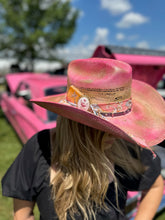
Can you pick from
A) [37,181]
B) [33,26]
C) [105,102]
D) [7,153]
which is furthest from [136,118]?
[33,26]

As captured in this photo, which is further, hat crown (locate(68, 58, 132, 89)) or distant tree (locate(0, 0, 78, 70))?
distant tree (locate(0, 0, 78, 70))

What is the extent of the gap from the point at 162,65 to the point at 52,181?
2.03 meters

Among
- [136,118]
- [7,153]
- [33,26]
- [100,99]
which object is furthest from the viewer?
[33,26]

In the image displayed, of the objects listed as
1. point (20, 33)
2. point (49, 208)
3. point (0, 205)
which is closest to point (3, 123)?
point (0, 205)

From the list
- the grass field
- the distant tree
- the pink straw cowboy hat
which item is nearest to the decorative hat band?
the pink straw cowboy hat

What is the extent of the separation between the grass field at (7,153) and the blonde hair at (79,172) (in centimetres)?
157

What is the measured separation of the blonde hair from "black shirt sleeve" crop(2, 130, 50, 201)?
0.26 feet

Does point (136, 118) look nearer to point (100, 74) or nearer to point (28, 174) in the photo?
point (100, 74)

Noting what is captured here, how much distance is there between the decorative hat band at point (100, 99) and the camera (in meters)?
0.88

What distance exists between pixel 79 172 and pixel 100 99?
1.28 ft

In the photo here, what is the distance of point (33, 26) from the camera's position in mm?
19594

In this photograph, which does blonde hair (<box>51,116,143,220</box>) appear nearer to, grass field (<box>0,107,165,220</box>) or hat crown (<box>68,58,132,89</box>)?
hat crown (<box>68,58,132,89</box>)

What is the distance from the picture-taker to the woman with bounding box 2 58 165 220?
900 mm

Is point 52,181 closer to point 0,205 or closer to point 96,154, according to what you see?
point 96,154
